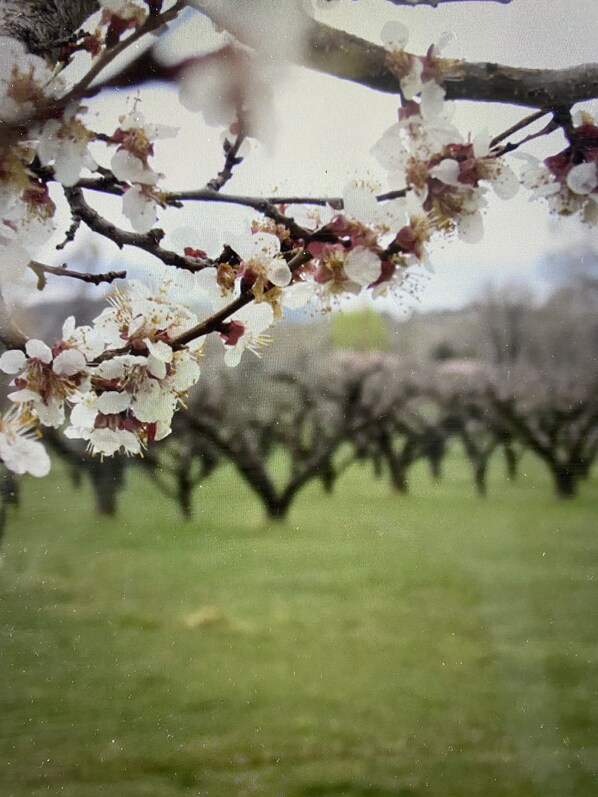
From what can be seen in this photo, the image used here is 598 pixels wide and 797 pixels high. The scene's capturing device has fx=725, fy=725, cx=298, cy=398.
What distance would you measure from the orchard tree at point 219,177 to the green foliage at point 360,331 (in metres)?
0.04

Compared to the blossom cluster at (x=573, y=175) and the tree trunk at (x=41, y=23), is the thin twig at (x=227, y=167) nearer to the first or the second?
the tree trunk at (x=41, y=23)

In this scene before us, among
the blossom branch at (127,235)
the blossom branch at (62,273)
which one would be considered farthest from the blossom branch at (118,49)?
the blossom branch at (62,273)

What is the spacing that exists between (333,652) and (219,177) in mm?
914

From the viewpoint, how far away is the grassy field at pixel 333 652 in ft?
4.36

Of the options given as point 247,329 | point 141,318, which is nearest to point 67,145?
point 141,318

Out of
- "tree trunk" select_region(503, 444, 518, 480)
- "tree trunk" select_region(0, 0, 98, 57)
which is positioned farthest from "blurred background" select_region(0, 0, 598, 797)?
"tree trunk" select_region(0, 0, 98, 57)

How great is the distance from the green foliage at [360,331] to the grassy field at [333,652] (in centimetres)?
24

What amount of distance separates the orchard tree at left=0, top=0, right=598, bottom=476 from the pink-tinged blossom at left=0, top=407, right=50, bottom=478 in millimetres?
45

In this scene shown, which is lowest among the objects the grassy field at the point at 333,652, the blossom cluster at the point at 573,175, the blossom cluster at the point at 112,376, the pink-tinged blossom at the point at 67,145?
the grassy field at the point at 333,652

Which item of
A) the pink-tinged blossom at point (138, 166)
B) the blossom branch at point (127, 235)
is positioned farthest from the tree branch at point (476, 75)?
the blossom branch at point (127, 235)

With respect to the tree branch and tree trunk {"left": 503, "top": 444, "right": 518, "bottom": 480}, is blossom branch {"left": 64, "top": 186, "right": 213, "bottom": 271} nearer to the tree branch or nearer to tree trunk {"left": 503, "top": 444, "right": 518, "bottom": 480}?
the tree branch

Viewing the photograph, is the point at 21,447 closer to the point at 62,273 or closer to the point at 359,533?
the point at 62,273

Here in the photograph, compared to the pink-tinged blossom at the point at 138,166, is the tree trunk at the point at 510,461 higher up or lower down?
lower down

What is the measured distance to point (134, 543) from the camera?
138 cm
